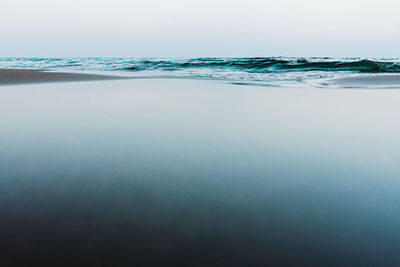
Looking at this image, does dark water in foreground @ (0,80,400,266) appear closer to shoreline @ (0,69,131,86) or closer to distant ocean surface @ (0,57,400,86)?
shoreline @ (0,69,131,86)

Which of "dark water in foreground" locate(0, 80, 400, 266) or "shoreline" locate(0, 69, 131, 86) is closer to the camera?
"dark water in foreground" locate(0, 80, 400, 266)

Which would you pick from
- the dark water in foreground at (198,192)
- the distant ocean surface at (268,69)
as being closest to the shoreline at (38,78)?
the distant ocean surface at (268,69)

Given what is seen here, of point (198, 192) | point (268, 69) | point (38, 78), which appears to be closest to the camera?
point (198, 192)

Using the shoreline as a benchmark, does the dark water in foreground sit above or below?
below

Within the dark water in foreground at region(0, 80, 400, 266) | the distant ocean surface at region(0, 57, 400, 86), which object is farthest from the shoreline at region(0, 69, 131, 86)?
the dark water in foreground at region(0, 80, 400, 266)

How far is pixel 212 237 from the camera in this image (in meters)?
0.73

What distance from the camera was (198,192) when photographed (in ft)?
3.17

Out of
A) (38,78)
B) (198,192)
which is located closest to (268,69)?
(38,78)

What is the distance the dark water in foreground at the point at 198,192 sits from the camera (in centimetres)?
69

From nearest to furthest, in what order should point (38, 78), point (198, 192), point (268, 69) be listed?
point (198, 192) → point (38, 78) → point (268, 69)

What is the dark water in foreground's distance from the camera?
690mm

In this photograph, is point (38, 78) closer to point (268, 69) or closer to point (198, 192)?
point (198, 192)

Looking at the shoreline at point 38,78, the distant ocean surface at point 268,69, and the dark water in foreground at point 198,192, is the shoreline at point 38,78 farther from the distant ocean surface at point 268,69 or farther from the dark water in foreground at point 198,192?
the dark water in foreground at point 198,192

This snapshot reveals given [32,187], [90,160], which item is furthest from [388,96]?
[32,187]
